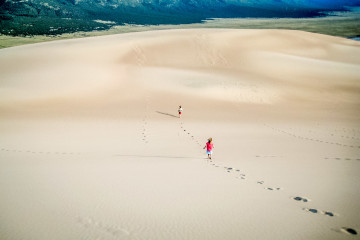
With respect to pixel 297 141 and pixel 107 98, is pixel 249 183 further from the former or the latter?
pixel 107 98

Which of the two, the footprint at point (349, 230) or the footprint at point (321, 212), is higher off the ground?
the footprint at point (349, 230)

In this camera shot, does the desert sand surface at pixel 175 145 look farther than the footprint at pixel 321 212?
No

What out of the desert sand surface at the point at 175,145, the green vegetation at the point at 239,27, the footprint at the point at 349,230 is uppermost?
the green vegetation at the point at 239,27

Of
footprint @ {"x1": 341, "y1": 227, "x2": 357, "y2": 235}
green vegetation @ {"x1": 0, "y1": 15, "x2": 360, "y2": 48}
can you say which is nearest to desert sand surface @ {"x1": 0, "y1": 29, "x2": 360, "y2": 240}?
footprint @ {"x1": 341, "y1": 227, "x2": 357, "y2": 235}

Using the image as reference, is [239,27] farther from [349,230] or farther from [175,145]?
[349,230]

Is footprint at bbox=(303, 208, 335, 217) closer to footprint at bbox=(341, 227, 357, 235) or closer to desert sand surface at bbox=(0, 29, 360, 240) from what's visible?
desert sand surface at bbox=(0, 29, 360, 240)

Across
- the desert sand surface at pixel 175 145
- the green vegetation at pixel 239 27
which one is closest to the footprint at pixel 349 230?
the desert sand surface at pixel 175 145

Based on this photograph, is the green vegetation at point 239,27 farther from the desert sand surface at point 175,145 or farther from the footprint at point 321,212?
the footprint at point 321,212

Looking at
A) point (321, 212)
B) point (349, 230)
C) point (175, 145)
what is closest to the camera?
point (349, 230)

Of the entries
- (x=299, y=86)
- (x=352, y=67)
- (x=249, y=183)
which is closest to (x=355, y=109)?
(x=299, y=86)

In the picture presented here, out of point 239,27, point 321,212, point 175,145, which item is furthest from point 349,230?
point 239,27
